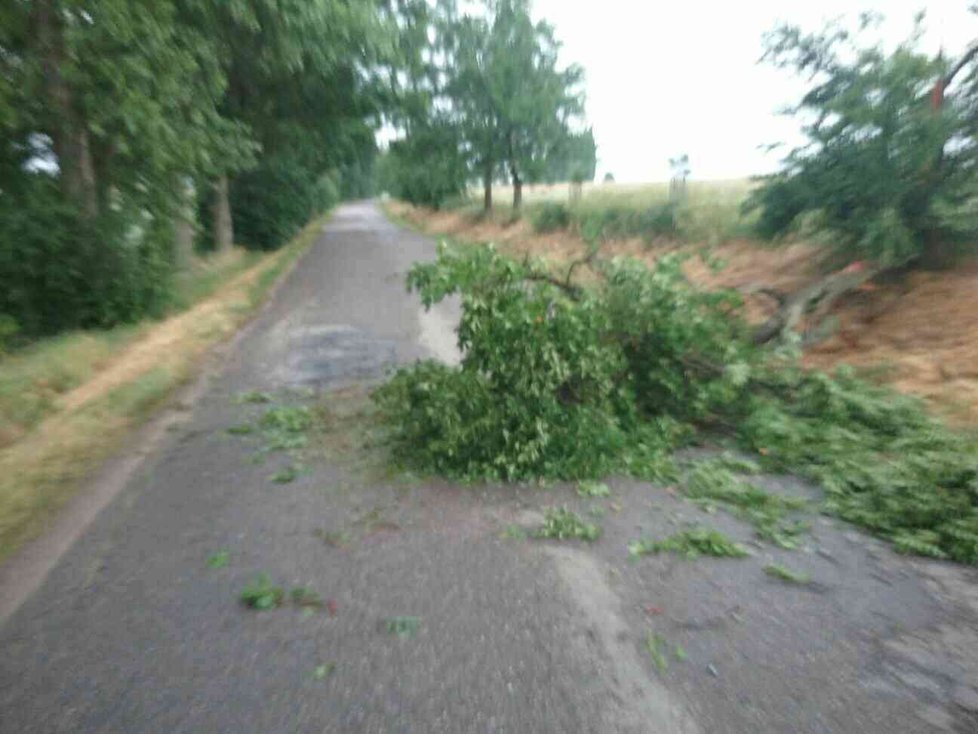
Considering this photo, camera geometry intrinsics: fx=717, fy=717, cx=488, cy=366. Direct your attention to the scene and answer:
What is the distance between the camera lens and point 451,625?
3.67 meters

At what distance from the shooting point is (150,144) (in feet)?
33.9

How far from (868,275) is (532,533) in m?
7.77

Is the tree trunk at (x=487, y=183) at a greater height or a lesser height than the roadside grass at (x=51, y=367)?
greater

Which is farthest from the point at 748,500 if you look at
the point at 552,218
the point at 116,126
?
the point at 552,218

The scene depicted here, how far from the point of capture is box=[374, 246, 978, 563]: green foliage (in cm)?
515

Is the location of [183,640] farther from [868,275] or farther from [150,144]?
[868,275]

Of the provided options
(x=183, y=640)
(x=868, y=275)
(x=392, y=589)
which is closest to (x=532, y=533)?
(x=392, y=589)

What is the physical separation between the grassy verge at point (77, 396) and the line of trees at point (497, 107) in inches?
762

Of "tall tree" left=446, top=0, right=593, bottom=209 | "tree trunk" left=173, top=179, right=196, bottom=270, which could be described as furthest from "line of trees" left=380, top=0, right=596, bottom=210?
"tree trunk" left=173, top=179, right=196, bottom=270

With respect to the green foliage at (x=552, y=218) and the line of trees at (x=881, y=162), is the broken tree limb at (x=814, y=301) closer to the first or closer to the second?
the line of trees at (x=881, y=162)

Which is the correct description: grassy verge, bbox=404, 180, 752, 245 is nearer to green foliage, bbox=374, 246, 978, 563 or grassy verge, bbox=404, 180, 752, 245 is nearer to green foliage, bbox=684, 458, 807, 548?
green foliage, bbox=374, 246, 978, 563

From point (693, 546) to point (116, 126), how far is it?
10169 mm

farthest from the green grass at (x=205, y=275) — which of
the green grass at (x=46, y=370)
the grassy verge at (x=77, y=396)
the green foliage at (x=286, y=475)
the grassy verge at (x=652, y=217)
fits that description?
the grassy verge at (x=652, y=217)

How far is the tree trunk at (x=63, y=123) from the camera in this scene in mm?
9258
